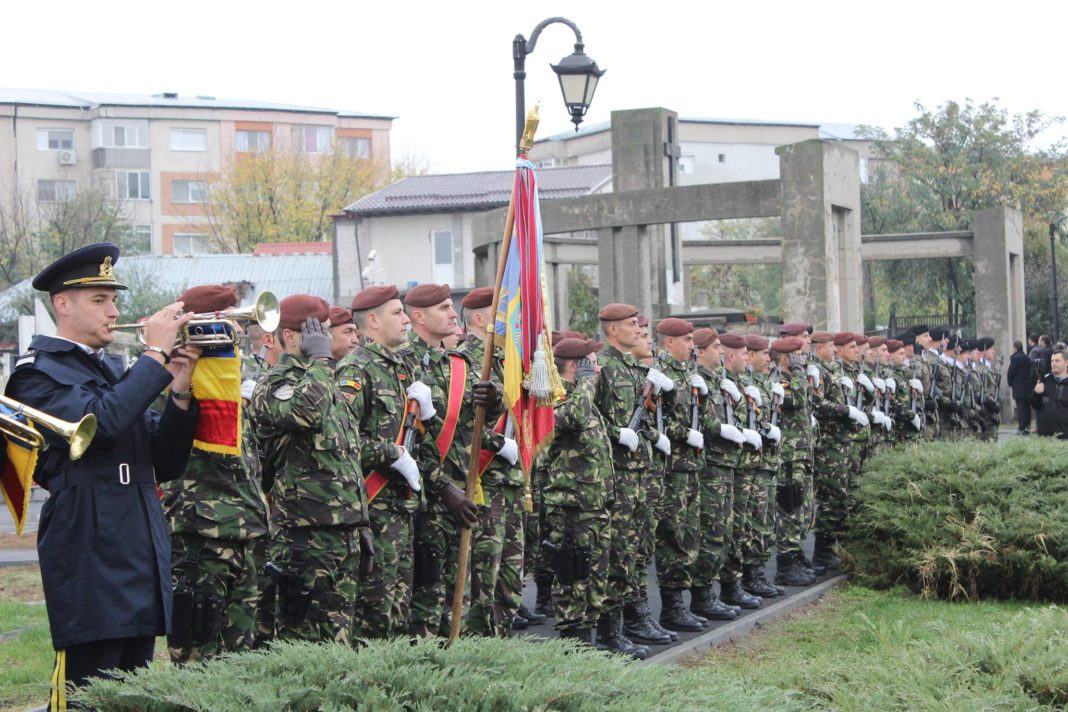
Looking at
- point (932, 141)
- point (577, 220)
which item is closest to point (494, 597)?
point (577, 220)

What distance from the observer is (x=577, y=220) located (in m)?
17.8

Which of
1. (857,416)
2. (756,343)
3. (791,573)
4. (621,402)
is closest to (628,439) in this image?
(621,402)

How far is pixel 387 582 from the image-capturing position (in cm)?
688

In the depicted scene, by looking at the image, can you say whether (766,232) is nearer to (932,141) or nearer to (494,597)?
(932,141)

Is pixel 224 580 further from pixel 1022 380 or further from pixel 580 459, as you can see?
pixel 1022 380

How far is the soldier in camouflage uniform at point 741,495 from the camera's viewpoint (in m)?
10.6

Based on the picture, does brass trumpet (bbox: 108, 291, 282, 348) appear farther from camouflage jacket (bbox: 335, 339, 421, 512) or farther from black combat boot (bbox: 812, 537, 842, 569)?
black combat boot (bbox: 812, 537, 842, 569)

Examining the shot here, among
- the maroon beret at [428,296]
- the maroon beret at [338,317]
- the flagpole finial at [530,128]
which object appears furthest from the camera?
the maroon beret at [428,296]

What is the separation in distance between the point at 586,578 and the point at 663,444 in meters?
1.38

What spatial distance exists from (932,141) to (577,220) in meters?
29.4

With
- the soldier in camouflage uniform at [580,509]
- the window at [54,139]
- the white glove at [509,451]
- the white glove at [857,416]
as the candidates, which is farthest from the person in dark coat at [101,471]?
the window at [54,139]

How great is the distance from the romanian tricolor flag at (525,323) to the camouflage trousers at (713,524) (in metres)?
2.79

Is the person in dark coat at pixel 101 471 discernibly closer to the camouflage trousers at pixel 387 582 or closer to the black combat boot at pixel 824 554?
the camouflage trousers at pixel 387 582

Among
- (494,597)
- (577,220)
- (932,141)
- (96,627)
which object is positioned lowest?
(494,597)
